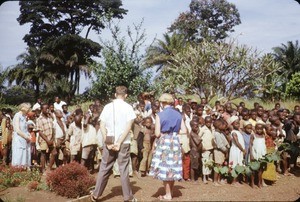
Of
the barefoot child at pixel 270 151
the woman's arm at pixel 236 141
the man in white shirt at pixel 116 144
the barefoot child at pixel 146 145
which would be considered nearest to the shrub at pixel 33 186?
the man in white shirt at pixel 116 144

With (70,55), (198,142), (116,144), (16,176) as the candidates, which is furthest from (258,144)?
(70,55)

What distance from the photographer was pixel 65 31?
27.4 metres

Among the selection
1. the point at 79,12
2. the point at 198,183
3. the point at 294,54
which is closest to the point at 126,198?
the point at 198,183

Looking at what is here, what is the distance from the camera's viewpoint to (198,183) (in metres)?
7.19

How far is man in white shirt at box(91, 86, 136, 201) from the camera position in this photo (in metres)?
5.51

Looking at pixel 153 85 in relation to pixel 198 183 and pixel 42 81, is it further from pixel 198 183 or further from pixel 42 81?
pixel 42 81

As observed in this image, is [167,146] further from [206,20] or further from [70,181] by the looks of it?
[206,20]

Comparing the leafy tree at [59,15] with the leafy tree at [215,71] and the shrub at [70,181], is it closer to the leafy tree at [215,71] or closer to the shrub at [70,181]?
the leafy tree at [215,71]

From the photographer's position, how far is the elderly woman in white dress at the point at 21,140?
289 inches

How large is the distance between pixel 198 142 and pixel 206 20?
28.3 metres

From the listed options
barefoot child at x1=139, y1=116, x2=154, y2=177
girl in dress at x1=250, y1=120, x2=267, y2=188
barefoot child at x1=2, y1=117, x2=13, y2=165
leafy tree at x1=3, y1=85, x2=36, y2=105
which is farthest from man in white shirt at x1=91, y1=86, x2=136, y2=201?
leafy tree at x1=3, y1=85, x2=36, y2=105

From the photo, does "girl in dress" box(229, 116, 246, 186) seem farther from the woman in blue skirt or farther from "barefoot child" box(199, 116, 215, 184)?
the woman in blue skirt

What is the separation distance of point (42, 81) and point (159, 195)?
22212 millimetres

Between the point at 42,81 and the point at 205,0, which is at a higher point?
the point at 205,0
